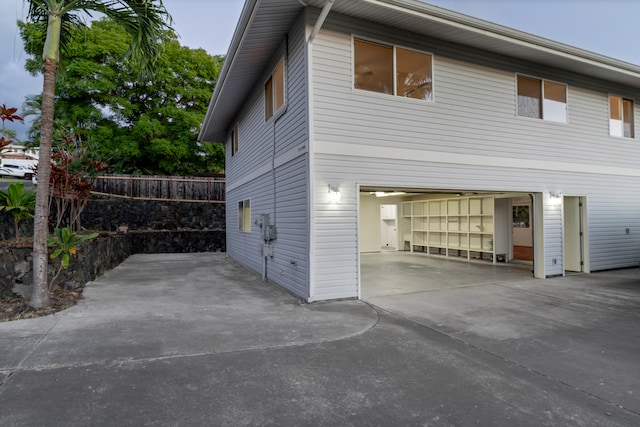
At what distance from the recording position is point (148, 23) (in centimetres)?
570

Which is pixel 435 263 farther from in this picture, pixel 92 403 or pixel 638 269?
pixel 92 403

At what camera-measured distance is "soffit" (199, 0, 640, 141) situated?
18.8 feet

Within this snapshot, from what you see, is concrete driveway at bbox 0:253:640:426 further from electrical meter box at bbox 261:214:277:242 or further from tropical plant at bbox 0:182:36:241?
tropical plant at bbox 0:182:36:241

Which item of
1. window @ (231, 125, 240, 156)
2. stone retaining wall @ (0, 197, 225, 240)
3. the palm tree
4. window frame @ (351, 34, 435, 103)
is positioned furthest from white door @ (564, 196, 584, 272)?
stone retaining wall @ (0, 197, 225, 240)

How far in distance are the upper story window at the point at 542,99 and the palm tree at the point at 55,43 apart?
23.6 feet

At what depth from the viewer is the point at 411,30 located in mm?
6496

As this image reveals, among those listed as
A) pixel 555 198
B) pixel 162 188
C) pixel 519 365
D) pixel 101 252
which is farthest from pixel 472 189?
pixel 162 188

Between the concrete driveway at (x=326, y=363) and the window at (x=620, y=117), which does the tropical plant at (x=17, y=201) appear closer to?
the concrete driveway at (x=326, y=363)

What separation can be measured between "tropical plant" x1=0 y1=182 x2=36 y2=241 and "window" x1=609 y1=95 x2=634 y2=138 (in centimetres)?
1294

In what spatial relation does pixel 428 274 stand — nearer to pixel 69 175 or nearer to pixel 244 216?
pixel 244 216

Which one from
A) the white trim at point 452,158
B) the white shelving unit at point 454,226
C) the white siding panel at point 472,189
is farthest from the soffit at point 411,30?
the white shelving unit at point 454,226

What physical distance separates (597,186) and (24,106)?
22.2 m

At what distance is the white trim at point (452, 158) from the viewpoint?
602 cm

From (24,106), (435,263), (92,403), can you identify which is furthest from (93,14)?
(24,106)
